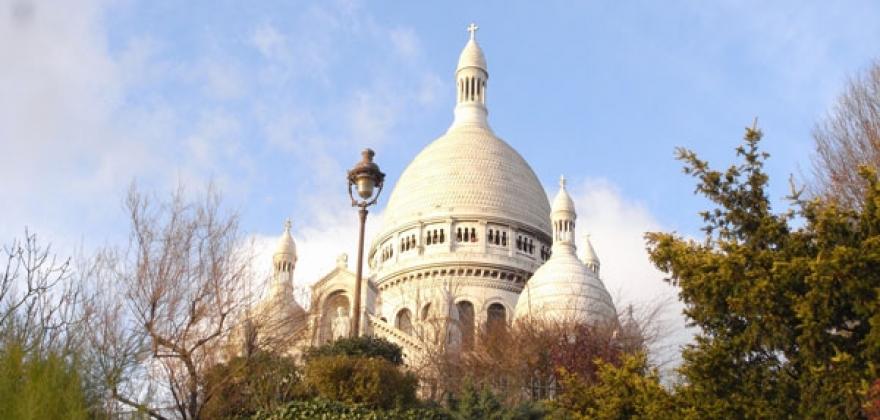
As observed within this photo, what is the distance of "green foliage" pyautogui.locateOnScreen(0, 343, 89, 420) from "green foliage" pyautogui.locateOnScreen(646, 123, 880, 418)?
28.8 feet

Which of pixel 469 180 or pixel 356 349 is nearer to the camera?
pixel 356 349

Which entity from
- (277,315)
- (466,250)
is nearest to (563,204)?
(466,250)

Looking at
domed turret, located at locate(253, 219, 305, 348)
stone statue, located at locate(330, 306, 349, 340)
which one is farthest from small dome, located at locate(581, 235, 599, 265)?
domed turret, located at locate(253, 219, 305, 348)

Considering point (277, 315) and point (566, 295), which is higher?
point (566, 295)

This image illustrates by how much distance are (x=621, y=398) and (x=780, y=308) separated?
2767mm

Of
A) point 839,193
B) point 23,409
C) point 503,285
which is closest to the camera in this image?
point 23,409

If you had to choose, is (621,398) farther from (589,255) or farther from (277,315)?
(589,255)

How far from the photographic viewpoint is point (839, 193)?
2484 centimetres

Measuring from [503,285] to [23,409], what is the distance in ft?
177

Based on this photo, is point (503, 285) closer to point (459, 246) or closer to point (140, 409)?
point (459, 246)

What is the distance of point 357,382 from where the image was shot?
19688mm

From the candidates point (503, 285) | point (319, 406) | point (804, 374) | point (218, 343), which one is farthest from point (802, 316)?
point (503, 285)

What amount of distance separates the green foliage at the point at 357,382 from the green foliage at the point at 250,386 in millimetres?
440

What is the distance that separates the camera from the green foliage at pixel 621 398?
53.4 feet
